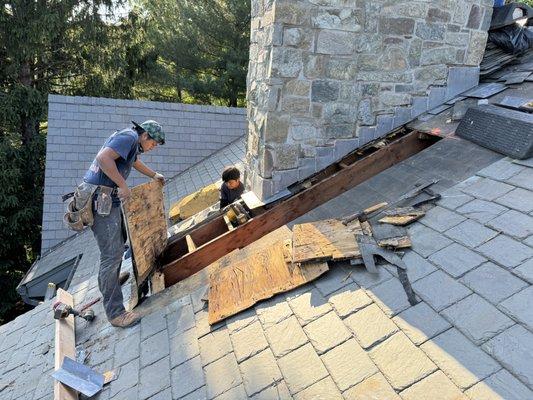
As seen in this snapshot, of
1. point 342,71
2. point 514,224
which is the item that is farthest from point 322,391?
point 342,71

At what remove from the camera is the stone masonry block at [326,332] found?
6.81ft

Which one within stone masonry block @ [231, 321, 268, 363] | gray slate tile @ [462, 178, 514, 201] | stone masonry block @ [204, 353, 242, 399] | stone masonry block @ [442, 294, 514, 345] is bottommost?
stone masonry block @ [204, 353, 242, 399]

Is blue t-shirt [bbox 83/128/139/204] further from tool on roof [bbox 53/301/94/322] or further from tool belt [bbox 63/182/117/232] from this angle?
tool on roof [bbox 53/301/94/322]

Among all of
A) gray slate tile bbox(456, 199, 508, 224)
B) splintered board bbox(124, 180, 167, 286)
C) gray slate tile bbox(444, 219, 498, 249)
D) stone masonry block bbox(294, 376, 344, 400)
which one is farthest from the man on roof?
gray slate tile bbox(456, 199, 508, 224)

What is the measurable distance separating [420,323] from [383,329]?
0.19 metres

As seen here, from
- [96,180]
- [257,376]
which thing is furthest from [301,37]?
[257,376]

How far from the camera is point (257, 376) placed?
2.08m

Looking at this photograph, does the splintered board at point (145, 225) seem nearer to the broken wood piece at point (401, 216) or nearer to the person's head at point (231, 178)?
the person's head at point (231, 178)

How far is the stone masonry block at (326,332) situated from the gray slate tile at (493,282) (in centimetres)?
73

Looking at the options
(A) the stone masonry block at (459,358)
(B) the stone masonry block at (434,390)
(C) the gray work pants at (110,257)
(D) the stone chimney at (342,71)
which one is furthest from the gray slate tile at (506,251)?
(C) the gray work pants at (110,257)

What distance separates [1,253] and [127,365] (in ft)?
38.5

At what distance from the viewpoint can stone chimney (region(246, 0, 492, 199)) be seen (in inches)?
132

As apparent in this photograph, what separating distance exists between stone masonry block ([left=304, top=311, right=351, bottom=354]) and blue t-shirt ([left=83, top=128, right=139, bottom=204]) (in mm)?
1973

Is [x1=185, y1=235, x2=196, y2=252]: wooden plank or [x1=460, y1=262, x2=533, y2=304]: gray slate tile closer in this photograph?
[x1=460, y1=262, x2=533, y2=304]: gray slate tile
